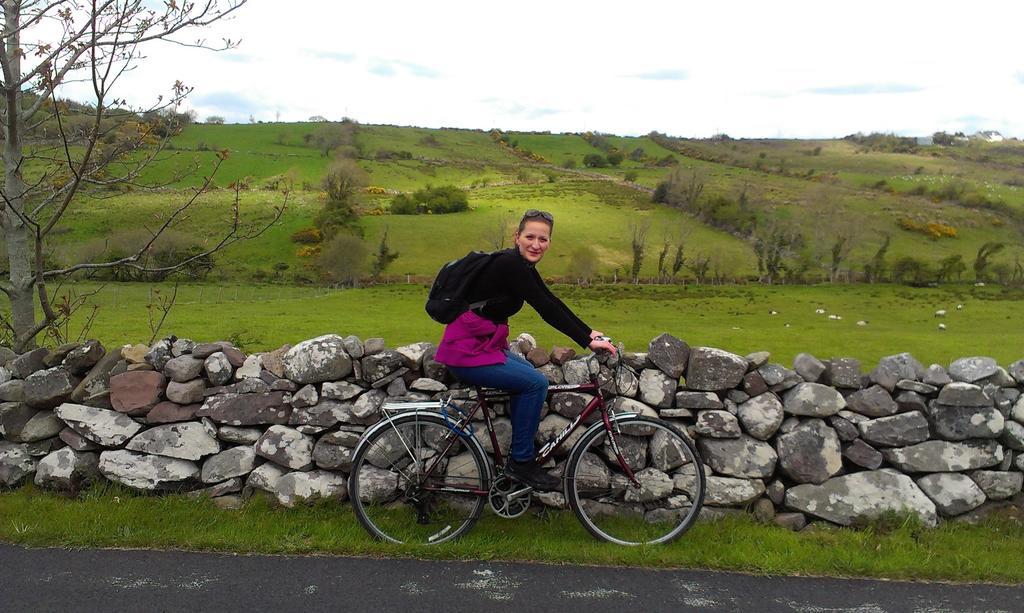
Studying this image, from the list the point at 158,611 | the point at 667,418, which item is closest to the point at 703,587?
the point at 667,418

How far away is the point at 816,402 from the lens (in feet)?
17.1

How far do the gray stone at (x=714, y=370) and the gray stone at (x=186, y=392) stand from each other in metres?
3.94

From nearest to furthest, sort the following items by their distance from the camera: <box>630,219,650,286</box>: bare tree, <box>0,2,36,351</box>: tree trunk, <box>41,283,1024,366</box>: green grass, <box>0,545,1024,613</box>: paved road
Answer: <box>0,545,1024,613</box>: paved road
<box>0,2,36,351</box>: tree trunk
<box>41,283,1024,366</box>: green grass
<box>630,219,650,286</box>: bare tree

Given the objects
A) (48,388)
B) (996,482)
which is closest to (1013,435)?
(996,482)

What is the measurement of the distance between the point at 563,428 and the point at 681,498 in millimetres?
1064

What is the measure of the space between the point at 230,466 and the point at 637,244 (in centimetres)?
7175

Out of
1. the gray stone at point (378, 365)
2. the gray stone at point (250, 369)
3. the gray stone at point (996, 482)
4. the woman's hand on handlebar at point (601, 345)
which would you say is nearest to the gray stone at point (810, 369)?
the gray stone at point (996, 482)

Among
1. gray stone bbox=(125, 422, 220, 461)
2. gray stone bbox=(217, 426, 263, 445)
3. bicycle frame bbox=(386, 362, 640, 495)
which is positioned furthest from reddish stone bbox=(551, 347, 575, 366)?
gray stone bbox=(125, 422, 220, 461)

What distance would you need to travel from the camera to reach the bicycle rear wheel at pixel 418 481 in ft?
15.5

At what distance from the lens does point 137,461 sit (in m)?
5.27

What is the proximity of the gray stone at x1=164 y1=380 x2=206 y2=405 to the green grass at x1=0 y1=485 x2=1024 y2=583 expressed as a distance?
0.77 meters

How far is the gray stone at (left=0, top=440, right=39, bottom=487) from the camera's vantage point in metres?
5.37

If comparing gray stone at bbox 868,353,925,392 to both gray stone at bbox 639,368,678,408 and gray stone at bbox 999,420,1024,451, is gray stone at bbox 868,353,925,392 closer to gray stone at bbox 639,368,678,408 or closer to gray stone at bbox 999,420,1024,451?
gray stone at bbox 999,420,1024,451

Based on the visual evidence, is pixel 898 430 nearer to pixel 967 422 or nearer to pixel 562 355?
pixel 967 422
